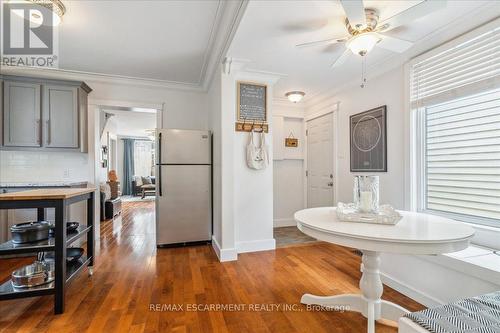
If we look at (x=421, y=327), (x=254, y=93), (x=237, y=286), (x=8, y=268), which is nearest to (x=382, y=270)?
(x=237, y=286)

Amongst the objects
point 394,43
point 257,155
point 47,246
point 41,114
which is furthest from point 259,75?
point 41,114

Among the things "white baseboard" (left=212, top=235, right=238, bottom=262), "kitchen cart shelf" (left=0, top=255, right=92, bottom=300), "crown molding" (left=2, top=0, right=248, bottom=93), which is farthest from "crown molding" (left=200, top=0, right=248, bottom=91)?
"kitchen cart shelf" (left=0, top=255, right=92, bottom=300)

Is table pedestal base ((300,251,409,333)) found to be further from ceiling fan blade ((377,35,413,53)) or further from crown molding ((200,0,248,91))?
crown molding ((200,0,248,91))

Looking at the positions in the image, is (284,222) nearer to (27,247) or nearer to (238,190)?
(238,190)

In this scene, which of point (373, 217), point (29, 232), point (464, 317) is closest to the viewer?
point (464, 317)

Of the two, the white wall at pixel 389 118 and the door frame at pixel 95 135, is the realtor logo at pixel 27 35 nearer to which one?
the door frame at pixel 95 135

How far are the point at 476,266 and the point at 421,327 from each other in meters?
1.12

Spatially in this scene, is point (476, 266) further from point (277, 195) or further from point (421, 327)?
point (277, 195)

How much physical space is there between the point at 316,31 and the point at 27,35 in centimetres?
291

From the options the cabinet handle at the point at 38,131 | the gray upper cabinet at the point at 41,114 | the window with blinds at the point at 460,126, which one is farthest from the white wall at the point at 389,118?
the cabinet handle at the point at 38,131

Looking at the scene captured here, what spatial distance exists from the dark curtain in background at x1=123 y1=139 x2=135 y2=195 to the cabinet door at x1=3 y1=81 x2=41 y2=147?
6966 millimetres

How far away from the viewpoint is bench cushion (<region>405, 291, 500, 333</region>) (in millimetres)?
826

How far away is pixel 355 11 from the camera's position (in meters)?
1.56

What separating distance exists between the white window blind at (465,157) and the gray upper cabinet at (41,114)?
167 inches
